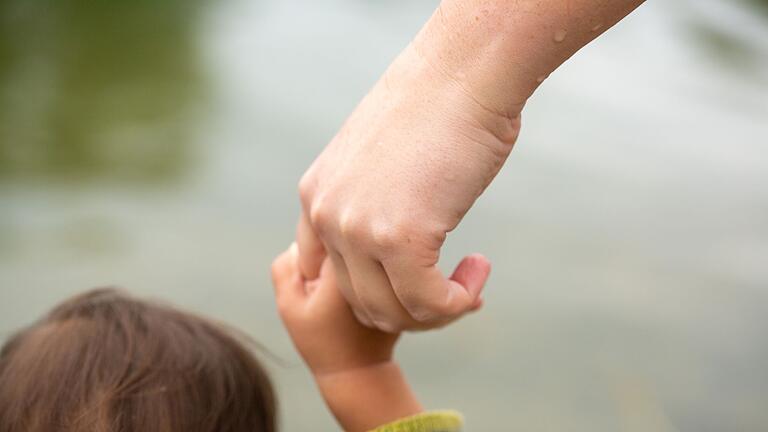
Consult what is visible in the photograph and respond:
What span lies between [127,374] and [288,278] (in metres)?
0.11

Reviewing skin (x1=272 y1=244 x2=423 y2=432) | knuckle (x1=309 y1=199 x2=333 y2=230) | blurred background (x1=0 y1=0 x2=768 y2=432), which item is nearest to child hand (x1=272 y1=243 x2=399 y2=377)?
skin (x1=272 y1=244 x2=423 y2=432)

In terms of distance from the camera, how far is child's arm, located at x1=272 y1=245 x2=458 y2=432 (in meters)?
0.58

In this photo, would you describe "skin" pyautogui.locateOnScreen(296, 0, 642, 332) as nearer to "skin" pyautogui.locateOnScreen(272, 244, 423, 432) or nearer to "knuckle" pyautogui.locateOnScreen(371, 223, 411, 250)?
"knuckle" pyautogui.locateOnScreen(371, 223, 411, 250)

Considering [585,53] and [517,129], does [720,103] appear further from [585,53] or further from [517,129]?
[517,129]

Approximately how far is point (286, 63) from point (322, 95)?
19cm

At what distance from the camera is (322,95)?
2000 millimetres

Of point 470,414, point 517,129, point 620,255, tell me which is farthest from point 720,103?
point 517,129

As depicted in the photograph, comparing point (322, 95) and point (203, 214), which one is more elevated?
point (322, 95)

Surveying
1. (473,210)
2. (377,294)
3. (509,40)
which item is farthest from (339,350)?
(473,210)

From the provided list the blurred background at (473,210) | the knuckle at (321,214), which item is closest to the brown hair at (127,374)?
the knuckle at (321,214)

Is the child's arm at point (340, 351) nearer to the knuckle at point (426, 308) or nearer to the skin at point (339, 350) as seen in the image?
the skin at point (339, 350)

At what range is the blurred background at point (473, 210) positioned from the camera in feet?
4.48

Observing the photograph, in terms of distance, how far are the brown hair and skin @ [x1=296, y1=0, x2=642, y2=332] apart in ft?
0.55

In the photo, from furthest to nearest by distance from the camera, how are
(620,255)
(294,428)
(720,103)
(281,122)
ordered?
(720,103)
(281,122)
(620,255)
(294,428)
